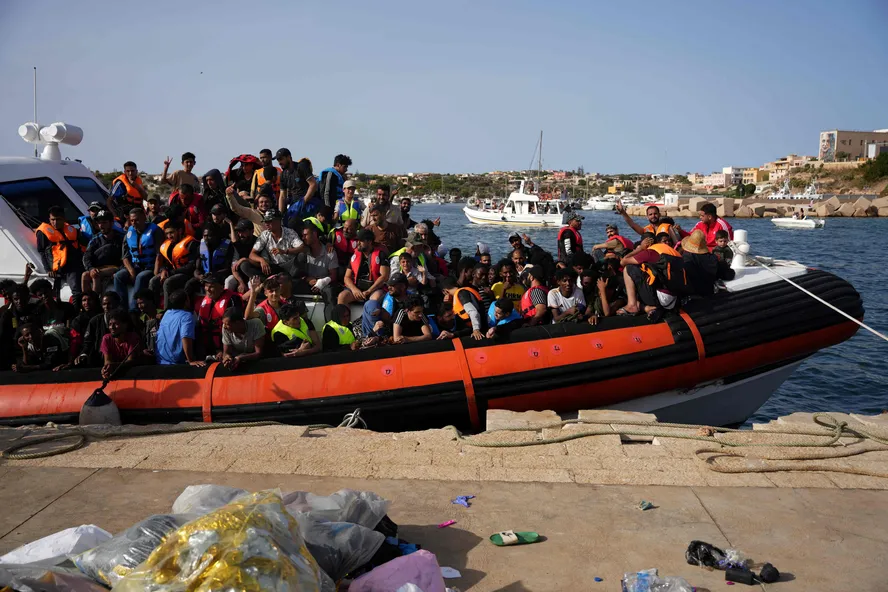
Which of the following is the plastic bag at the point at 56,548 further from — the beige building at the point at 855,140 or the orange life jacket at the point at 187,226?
the beige building at the point at 855,140

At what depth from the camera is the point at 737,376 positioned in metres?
7.60

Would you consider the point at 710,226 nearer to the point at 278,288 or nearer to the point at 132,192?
the point at 278,288

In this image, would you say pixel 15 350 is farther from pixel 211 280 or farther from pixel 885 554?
pixel 885 554

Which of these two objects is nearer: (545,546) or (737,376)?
(545,546)

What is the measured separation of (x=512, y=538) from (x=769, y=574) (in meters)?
1.28

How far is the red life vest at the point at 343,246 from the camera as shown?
8203 mm

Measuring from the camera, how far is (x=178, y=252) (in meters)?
7.88

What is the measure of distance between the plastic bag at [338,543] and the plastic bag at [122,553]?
613 mm

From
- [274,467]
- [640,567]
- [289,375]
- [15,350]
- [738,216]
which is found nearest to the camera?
[640,567]

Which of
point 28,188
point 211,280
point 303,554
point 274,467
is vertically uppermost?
point 28,188

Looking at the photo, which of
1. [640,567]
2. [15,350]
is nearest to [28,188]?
[15,350]

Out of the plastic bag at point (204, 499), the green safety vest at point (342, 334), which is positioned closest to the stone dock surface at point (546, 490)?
the plastic bag at point (204, 499)

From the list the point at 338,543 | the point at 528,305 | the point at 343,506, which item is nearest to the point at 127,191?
the point at 528,305

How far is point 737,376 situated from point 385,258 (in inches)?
149
